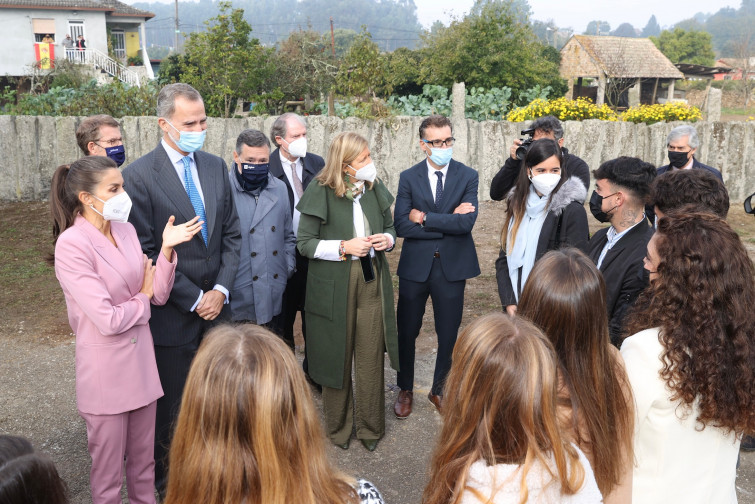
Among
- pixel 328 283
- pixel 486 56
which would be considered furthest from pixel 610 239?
pixel 486 56

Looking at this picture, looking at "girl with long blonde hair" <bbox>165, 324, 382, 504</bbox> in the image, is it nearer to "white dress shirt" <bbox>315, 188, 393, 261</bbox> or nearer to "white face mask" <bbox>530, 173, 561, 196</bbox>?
"white dress shirt" <bbox>315, 188, 393, 261</bbox>

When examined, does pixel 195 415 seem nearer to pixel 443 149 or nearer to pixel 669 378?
pixel 669 378

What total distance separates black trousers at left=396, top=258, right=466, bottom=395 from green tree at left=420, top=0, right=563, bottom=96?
1262cm

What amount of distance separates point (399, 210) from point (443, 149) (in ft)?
1.82

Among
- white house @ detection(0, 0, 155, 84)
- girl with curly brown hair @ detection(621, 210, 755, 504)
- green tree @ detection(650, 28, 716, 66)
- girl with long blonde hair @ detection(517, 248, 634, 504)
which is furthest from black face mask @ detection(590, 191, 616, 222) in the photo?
green tree @ detection(650, 28, 716, 66)

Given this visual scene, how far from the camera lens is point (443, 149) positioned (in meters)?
4.71

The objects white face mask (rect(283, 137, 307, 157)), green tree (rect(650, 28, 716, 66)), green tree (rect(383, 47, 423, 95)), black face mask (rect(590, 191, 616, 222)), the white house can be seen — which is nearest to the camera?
black face mask (rect(590, 191, 616, 222))

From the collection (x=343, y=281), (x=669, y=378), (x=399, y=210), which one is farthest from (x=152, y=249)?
(x=669, y=378)

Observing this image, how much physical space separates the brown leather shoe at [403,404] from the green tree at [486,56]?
12920 mm

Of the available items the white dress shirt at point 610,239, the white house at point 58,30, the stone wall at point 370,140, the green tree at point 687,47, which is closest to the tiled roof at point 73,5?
the white house at point 58,30

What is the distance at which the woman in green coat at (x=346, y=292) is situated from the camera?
417 centimetres

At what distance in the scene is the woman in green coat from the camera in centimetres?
417

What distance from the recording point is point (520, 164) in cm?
479

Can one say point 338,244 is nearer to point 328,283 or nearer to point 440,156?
point 328,283
